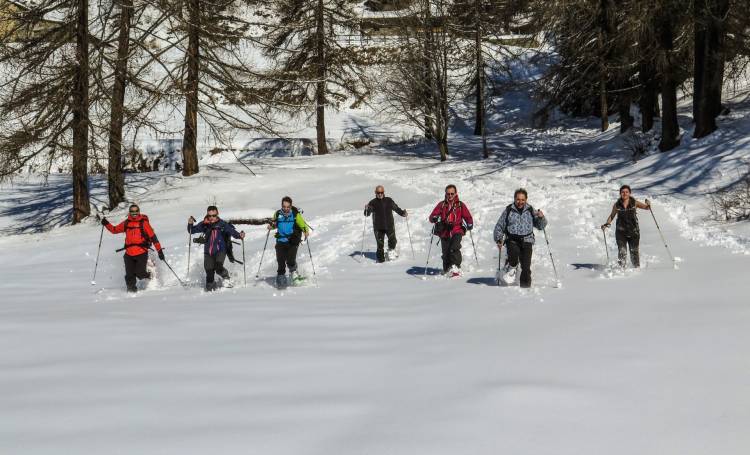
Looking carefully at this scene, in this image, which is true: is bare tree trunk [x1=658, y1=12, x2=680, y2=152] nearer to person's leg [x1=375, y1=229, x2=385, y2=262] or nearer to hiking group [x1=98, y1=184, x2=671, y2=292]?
hiking group [x1=98, y1=184, x2=671, y2=292]

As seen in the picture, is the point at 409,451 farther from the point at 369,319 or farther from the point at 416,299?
the point at 416,299

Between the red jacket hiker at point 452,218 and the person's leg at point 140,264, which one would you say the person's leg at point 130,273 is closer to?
the person's leg at point 140,264

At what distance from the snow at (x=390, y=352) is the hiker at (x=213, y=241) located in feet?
2.12

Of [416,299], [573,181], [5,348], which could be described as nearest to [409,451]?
[5,348]

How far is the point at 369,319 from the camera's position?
8266 mm

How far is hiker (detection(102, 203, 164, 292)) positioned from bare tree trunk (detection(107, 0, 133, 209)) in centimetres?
859

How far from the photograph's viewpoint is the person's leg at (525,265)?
10844 millimetres

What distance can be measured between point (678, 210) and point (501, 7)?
58.5ft

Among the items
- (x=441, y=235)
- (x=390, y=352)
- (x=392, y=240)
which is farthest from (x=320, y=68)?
(x=390, y=352)

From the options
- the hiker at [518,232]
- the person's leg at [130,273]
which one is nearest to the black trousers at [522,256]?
the hiker at [518,232]

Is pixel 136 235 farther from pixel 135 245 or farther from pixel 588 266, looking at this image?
pixel 588 266

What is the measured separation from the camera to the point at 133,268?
11.9 meters

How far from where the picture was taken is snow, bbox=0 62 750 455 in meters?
4.19

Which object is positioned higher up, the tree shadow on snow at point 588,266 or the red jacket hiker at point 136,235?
the red jacket hiker at point 136,235
